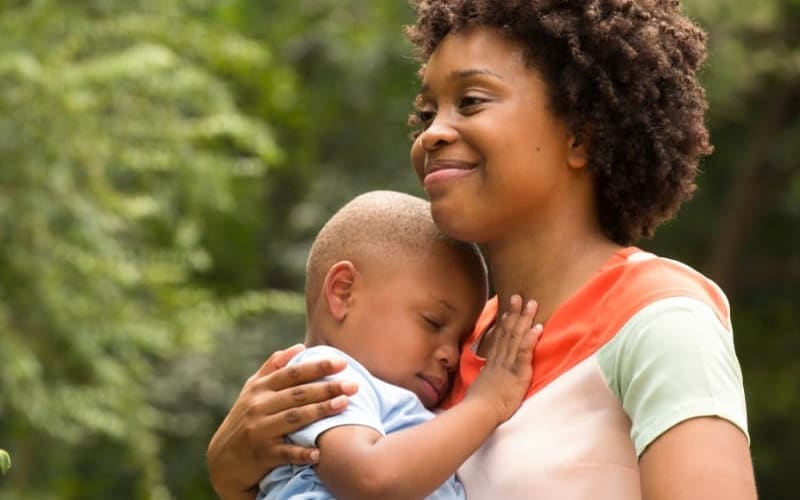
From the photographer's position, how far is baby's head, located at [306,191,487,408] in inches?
107

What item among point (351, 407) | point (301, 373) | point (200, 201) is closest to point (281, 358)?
point (301, 373)

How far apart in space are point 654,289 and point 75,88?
15.2 ft

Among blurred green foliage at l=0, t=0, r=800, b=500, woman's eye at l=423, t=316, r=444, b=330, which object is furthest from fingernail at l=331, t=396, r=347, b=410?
blurred green foliage at l=0, t=0, r=800, b=500

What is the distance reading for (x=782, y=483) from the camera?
1094 cm

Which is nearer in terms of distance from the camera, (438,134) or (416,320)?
(438,134)

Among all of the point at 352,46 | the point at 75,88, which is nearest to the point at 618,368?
the point at 75,88

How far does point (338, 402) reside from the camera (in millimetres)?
2535

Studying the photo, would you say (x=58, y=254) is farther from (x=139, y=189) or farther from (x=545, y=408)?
(x=545, y=408)

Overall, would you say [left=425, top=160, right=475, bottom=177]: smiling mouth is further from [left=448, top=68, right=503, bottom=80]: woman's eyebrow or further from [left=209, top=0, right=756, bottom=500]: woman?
[left=448, top=68, right=503, bottom=80]: woman's eyebrow

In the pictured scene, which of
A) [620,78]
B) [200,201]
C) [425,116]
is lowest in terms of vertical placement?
[200,201]

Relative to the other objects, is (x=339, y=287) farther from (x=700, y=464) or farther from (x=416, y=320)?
(x=700, y=464)

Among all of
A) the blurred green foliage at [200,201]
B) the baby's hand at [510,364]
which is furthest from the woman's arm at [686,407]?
the blurred green foliage at [200,201]

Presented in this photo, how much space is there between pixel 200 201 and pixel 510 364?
5494mm

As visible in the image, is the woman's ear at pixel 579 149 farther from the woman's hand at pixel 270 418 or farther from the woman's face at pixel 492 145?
the woman's hand at pixel 270 418
